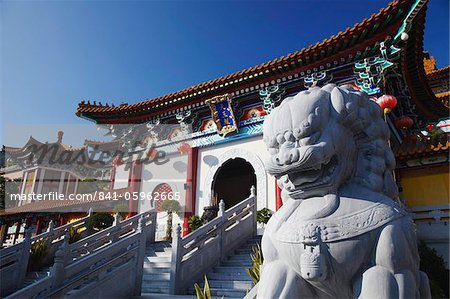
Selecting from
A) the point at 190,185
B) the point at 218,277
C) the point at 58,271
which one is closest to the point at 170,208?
the point at 190,185

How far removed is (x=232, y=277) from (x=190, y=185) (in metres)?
4.36

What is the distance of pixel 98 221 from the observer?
9414 mm

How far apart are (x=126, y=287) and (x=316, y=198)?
3854 millimetres

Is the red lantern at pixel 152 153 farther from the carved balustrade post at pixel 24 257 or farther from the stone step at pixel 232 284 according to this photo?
the stone step at pixel 232 284

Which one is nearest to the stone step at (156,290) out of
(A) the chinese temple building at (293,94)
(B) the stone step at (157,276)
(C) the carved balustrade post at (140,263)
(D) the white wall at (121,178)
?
(B) the stone step at (157,276)

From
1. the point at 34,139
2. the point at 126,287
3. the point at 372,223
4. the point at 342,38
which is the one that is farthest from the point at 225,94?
the point at 34,139

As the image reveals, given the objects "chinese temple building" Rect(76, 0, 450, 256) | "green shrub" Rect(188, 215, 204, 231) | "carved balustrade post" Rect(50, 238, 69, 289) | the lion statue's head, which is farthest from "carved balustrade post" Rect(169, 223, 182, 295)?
the lion statue's head

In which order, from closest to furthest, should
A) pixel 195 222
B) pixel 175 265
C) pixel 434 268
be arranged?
1. pixel 175 265
2. pixel 434 268
3. pixel 195 222

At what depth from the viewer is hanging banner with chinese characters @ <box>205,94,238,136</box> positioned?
8.85m

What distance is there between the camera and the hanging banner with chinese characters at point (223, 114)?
8.85 meters

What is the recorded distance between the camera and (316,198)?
194 centimetres

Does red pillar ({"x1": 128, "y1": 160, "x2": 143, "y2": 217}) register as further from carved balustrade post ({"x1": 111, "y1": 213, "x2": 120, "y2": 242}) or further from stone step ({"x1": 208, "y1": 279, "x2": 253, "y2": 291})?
stone step ({"x1": 208, "y1": 279, "x2": 253, "y2": 291})

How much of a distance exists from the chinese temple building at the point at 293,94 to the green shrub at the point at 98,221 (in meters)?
1.51

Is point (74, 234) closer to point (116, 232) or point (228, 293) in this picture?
point (116, 232)
